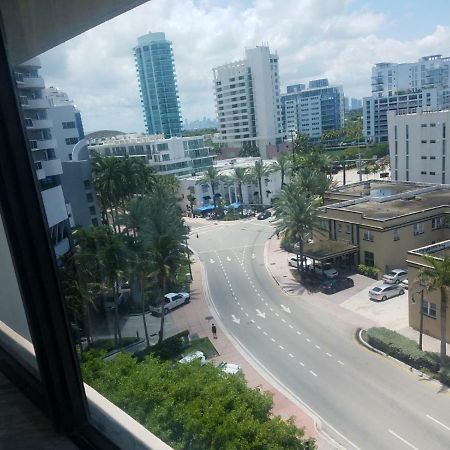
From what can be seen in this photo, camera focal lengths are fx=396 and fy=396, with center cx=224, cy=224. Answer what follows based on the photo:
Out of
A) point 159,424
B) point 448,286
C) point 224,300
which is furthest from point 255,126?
point 159,424

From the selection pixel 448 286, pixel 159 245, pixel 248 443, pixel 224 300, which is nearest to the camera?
pixel 248 443

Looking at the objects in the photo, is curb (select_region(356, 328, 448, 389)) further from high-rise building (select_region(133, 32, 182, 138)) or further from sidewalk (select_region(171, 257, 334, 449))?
high-rise building (select_region(133, 32, 182, 138))

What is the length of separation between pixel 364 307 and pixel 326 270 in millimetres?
1428

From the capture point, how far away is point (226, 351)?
3.21 m

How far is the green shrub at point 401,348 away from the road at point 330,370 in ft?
0.29

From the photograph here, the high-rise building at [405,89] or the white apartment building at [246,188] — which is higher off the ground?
the high-rise building at [405,89]

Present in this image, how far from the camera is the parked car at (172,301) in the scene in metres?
2.58

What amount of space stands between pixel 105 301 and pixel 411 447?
1534 mm

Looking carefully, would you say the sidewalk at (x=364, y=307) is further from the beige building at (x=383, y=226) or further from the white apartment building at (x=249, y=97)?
the white apartment building at (x=249, y=97)

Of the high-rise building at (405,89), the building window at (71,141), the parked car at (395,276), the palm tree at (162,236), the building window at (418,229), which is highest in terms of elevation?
the high-rise building at (405,89)

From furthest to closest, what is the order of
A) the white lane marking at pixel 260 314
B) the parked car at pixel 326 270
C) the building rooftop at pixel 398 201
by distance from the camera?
1. the building rooftop at pixel 398 201
2. the parked car at pixel 326 270
3. the white lane marking at pixel 260 314

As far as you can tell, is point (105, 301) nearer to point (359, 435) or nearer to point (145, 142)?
point (145, 142)

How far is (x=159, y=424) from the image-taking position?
143 centimetres

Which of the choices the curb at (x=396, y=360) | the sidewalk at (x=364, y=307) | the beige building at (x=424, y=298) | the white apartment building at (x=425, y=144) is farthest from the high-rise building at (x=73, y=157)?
the white apartment building at (x=425, y=144)
